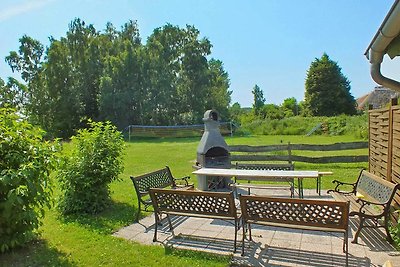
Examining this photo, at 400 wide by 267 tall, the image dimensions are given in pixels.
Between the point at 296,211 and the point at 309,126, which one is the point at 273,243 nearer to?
the point at 296,211

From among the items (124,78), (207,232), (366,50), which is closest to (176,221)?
(207,232)

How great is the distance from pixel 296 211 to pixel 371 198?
2.03 metres

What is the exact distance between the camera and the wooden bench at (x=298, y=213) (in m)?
3.79

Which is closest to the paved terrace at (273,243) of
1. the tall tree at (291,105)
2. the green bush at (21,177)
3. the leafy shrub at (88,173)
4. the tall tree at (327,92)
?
the leafy shrub at (88,173)

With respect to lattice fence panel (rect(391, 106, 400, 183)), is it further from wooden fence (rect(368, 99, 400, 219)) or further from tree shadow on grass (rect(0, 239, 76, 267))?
tree shadow on grass (rect(0, 239, 76, 267))

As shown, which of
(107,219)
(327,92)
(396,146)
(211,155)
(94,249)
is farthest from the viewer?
(327,92)

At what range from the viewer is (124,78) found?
101 ft

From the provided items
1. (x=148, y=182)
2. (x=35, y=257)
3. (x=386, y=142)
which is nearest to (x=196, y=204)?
(x=148, y=182)

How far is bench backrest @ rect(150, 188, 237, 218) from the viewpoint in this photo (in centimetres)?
443

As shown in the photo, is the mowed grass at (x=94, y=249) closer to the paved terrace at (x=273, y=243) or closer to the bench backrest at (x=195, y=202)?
the paved terrace at (x=273, y=243)

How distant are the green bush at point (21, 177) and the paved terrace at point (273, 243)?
1.42 m

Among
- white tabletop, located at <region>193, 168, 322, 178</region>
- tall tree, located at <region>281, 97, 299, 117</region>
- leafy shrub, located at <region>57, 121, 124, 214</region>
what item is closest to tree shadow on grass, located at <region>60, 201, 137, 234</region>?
leafy shrub, located at <region>57, 121, 124, 214</region>

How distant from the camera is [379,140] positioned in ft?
19.6

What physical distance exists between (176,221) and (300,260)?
2502 mm
